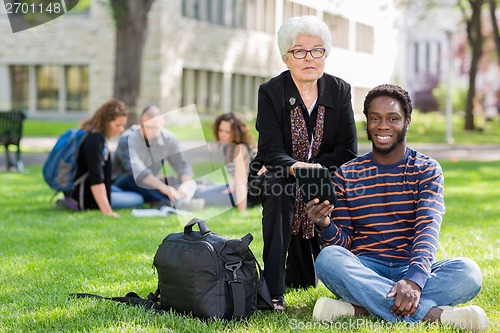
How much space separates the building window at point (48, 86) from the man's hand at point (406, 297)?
28.9 meters

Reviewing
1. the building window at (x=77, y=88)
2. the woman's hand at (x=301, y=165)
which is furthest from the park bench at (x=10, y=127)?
the building window at (x=77, y=88)

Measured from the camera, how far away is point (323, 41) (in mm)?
4836

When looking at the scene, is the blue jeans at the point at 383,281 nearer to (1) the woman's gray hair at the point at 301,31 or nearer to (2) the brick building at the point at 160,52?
(1) the woman's gray hair at the point at 301,31

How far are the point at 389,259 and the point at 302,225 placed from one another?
659 millimetres

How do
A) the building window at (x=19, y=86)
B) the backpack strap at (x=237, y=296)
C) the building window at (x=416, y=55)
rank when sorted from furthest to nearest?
1. the building window at (x=416, y=55)
2. the building window at (x=19, y=86)
3. the backpack strap at (x=237, y=296)

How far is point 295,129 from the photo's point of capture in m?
4.88

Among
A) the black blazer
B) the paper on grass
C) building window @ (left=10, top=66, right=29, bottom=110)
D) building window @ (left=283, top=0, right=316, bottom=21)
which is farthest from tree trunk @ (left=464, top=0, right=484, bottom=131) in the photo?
the black blazer

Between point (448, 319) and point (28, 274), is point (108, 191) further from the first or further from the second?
point (448, 319)

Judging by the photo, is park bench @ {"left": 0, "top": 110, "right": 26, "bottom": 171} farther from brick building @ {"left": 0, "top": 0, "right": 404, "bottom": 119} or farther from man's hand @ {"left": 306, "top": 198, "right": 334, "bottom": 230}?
brick building @ {"left": 0, "top": 0, "right": 404, "bottom": 119}

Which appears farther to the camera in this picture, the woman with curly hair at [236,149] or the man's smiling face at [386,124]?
the woman with curly hair at [236,149]

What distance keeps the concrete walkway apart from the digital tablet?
11.5 meters

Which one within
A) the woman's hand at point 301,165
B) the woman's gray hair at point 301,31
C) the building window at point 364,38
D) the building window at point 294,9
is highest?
the building window at point 294,9

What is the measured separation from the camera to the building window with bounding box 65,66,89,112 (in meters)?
31.2

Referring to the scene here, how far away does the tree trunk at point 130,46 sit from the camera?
16719mm
